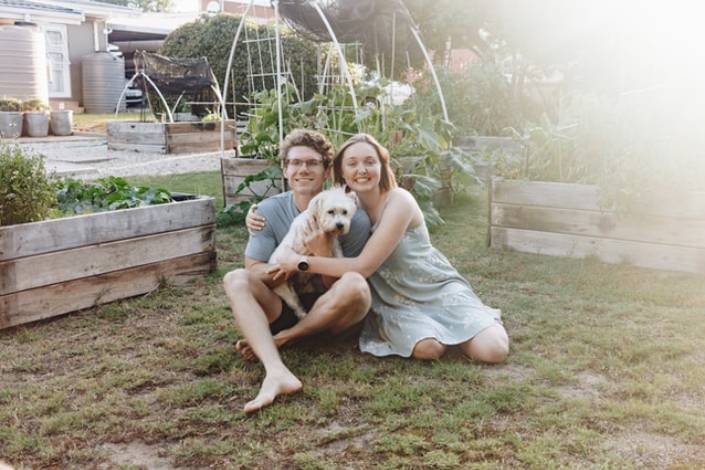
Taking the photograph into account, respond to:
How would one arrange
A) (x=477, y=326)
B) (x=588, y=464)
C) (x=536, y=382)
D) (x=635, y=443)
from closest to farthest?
1. (x=588, y=464)
2. (x=635, y=443)
3. (x=536, y=382)
4. (x=477, y=326)

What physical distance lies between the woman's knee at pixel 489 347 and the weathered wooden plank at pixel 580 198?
6.07 feet

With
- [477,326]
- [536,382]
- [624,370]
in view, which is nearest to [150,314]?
[477,326]

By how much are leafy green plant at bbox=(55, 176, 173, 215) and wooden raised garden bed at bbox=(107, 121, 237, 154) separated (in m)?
6.12

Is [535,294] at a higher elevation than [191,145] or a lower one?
lower

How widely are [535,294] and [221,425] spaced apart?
7.23ft

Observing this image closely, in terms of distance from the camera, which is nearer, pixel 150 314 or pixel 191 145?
pixel 150 314

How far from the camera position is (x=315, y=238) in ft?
9.93

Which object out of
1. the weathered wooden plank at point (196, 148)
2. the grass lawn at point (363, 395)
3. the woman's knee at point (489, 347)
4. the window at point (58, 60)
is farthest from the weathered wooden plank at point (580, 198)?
the window at point (58, 60)

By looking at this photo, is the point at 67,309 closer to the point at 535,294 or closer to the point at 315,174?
the point at 315,174

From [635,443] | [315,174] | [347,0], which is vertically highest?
[347,0]

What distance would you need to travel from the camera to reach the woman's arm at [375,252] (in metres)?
3.05

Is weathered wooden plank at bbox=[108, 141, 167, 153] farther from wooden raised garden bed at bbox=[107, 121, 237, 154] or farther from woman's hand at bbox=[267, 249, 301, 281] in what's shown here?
woman's hand at bbox=[267, 249, 301, 281]

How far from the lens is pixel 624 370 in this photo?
9.69 feet

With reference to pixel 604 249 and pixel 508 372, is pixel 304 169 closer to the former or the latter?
pixel 508 372
